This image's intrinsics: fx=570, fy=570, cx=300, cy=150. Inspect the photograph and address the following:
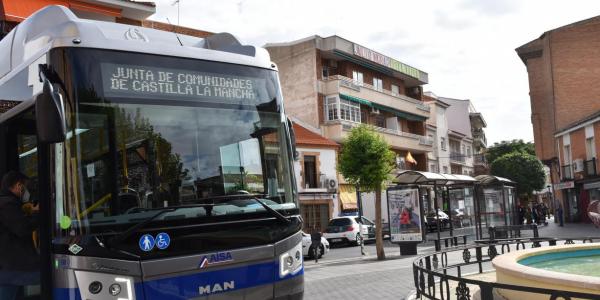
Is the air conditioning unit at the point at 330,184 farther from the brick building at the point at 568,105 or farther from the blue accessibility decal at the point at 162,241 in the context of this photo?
the blue accessibility decal at the point at 162,241

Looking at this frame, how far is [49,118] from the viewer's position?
4.55m

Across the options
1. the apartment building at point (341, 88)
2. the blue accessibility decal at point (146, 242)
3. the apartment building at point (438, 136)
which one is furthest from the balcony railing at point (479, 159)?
the blue accessibility decal at point (146, 242)

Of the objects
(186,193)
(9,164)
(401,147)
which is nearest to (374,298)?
(186,193)

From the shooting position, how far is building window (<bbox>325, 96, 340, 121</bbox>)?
127 ft

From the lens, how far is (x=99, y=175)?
486cm

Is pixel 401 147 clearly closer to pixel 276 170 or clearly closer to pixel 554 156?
pixel 554 156

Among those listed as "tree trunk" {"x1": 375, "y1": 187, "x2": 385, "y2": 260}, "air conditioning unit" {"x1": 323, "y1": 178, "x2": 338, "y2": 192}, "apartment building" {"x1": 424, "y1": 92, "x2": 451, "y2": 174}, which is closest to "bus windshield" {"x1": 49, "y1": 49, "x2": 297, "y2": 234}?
"tree trunk" {"x1": 375, "y1": 187, "x2": 385, "y2": 260}

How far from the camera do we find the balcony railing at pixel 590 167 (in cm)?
3974

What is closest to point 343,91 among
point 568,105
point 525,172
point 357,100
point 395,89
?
point 357,100

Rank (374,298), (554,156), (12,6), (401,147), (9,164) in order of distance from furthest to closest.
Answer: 1. (554,156)
2. (401,147)
3. (12,6)
4. (374,298)
5. (9,164)

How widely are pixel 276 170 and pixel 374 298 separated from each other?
5347mm

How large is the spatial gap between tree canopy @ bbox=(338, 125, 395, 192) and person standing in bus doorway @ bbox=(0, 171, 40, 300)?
1640 cm

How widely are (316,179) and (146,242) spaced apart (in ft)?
103

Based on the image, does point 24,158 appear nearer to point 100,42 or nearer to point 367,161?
point 100,42
